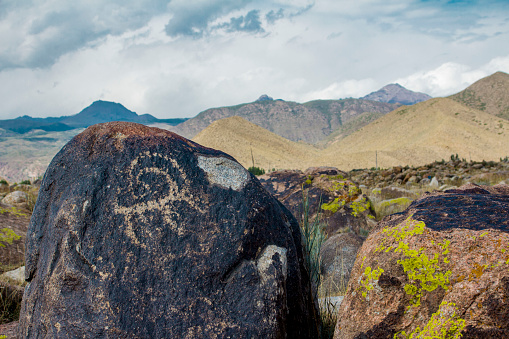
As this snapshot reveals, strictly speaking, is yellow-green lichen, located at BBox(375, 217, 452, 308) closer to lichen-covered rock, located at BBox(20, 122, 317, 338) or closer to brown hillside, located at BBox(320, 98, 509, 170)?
lichen-covered rock, located at BBox(20, 122, 317, 338)

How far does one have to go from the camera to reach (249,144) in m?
59.2

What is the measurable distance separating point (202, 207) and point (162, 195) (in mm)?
248

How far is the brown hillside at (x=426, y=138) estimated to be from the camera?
134ft

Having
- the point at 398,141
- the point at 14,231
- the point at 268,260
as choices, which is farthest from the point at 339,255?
the point at 398,141

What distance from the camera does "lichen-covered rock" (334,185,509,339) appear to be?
66.4 inches

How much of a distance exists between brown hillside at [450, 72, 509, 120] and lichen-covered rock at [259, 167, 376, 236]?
381 feet

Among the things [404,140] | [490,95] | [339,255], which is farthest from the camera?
[490,95]

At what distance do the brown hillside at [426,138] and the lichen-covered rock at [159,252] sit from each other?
35.3 metres

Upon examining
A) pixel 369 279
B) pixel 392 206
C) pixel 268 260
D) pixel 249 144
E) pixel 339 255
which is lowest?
pixel 249 144

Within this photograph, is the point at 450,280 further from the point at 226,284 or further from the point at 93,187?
the point at 93,187

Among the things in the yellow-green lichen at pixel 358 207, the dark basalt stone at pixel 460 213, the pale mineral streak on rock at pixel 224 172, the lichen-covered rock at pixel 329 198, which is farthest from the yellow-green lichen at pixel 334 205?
the pale mineral streak on rock at pixel 224 172

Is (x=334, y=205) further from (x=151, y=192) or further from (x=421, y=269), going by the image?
(x=151, y=192)

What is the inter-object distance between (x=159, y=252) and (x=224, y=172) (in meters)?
0.63

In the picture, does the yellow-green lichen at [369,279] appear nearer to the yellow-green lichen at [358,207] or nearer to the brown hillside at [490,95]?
the yellow-green lichen at [358,207]
